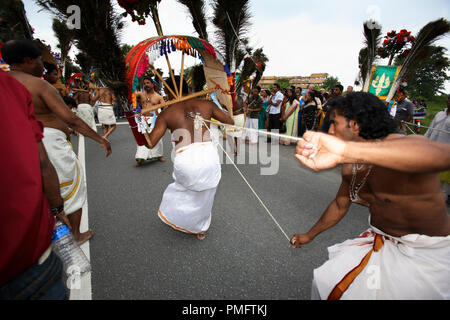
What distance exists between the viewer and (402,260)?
3.75 feet

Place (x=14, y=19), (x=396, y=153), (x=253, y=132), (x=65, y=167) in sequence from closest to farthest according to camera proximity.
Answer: (x=396, y=153) → (x=65, y=167) → (x=14, y=19) → (x=253, y=132)

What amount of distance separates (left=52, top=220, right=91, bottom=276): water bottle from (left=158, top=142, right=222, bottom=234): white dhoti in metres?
1.28

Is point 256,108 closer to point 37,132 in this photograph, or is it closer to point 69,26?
point 69,26

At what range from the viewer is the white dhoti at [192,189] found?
2.33m

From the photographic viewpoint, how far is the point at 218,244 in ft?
7.75

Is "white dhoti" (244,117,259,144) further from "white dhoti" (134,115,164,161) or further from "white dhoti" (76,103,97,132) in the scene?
"white dhoti" (76,103,97,132)

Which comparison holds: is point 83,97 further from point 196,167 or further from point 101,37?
point 196,167

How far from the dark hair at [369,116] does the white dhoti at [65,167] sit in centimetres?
256

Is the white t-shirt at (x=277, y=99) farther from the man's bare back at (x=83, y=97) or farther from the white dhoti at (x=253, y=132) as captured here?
the man's bare back at (x=83, y=97)

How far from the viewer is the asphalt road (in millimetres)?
1828

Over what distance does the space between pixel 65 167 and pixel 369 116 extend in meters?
2.70

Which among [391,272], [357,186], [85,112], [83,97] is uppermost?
[83,97]

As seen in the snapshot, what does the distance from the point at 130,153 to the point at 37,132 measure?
17.9 feet

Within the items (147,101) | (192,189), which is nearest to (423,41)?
(192,189)
